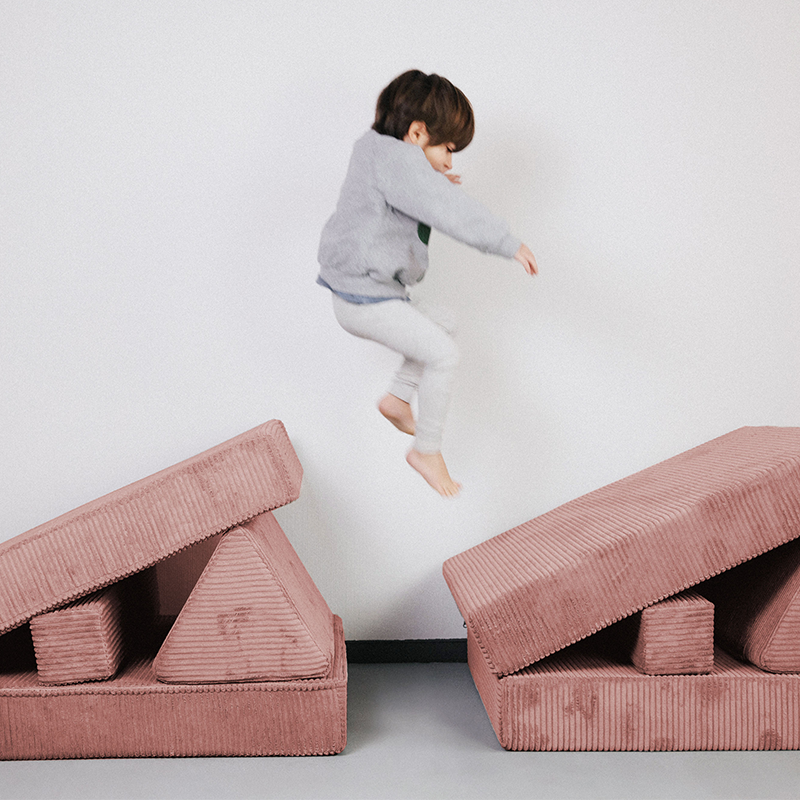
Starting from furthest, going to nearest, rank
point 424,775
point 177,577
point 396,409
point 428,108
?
point 177,577, point 396,409, point 428,108, point 424,775

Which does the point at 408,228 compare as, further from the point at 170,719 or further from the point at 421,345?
the point at 170,719

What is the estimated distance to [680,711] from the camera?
1.20 metres

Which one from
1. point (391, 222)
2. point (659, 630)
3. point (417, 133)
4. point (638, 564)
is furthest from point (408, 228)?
point (659, 630)

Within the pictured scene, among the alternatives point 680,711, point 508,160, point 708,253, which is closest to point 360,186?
point 508,160

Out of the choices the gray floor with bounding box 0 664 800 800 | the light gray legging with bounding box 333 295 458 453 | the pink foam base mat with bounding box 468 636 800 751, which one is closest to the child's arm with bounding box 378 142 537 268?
the light gray legging with bounding box 333 295 458 453

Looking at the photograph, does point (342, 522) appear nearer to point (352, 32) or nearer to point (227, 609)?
point (227, 609)

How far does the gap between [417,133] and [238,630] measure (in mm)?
966

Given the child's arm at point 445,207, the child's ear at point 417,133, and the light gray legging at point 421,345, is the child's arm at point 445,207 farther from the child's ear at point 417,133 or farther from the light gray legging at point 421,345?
the light gray legging at point 421,345

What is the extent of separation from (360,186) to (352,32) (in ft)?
1.82

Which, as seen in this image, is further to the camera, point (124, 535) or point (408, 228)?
point (408, 228)

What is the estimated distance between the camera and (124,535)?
3.98ft

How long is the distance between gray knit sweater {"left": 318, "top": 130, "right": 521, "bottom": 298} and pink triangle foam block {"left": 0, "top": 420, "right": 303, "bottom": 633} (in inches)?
17.0

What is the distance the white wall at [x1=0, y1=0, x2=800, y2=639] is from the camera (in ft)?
5.37

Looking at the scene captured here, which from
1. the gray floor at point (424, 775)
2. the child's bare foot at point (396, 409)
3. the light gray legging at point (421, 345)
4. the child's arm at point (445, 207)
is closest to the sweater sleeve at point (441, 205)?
the child's arm at point (445, 207)
